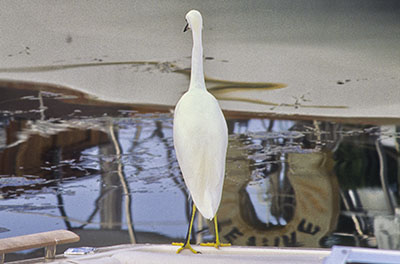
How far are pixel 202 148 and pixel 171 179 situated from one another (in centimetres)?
297

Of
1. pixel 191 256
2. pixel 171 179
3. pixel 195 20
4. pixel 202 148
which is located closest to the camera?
pixel 191 256

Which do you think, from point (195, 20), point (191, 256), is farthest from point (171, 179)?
point (191, 256)

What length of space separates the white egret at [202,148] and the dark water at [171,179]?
5.30ft

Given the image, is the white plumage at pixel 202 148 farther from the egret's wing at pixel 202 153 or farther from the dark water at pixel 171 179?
the dark water at pixel 171 179

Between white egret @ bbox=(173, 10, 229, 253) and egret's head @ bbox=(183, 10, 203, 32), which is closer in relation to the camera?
white egret @ bbox=(173, 10, 229, 253)

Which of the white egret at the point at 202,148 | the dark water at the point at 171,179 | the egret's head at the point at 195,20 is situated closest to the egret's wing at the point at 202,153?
the white egret at the point at 202,148

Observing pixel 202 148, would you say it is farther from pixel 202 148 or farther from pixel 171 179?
pixel 171 179

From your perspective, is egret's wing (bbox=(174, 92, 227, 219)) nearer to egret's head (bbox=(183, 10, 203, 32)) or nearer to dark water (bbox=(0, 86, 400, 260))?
egret's head (bbox=(183, 10, 203, 32))

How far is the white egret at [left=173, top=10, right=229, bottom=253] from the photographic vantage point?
1877mm

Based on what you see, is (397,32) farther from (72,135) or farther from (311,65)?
(72,135)

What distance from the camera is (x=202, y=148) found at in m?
1.90

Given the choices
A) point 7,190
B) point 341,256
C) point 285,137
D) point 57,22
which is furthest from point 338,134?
point 341,256

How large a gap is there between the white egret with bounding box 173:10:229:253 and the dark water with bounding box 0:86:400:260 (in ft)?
5.30

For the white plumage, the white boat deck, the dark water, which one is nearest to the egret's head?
the white plumage
